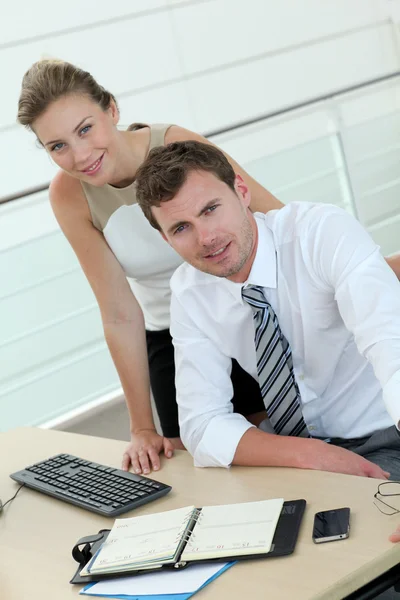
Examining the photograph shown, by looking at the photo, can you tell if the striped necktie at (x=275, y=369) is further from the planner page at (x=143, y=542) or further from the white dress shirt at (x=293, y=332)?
the planner page at (x=143, y=542)

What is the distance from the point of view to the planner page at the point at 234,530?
1189 millimetres

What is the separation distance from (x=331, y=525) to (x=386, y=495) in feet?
0.36

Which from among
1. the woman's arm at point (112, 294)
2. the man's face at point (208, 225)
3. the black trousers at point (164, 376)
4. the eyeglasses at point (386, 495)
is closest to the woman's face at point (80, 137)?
the woman's arm at point (112, 294)

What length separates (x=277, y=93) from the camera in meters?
6.77

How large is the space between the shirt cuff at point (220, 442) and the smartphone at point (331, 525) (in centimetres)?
36

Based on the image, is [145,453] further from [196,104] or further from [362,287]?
[196,104]

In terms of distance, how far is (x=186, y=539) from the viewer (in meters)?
1.27

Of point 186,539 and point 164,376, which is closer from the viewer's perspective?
point 186,539

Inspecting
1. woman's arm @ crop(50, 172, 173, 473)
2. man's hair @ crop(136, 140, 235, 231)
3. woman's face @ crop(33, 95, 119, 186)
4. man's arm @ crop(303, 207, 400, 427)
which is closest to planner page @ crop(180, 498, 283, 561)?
man's arm @ crop(303, 207, 400, 427)

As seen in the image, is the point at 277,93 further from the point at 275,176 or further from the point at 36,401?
the point at 36,401

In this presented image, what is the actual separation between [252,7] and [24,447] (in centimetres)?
521

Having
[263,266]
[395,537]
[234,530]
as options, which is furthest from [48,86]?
[395,537]

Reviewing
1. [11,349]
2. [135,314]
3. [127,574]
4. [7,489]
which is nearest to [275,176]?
[11,349]

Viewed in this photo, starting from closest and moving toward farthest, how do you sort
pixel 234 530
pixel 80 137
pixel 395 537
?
pixel 395 537
pixel 234 530
pixel 80 137
